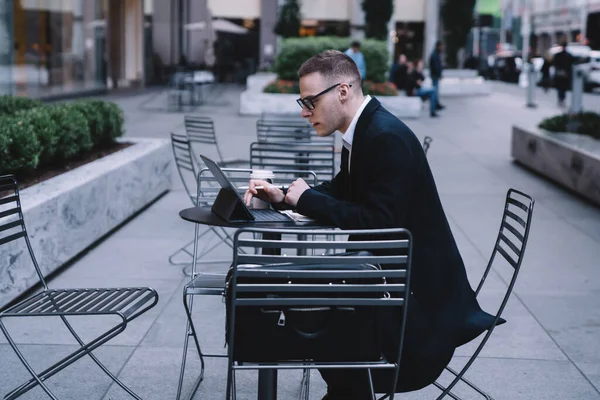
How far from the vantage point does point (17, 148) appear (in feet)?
21.4

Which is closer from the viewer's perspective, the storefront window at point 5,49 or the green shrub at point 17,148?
the green shrub at point 17,148

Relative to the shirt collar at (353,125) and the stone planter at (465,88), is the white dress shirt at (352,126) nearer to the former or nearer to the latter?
the shirt collar at (353,125)

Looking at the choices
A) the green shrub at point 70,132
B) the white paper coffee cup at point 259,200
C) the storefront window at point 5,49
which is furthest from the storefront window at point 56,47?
the white paper coffee cup at point 259,200

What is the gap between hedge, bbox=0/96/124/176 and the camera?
6500 millimetres

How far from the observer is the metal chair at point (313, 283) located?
2709 mm

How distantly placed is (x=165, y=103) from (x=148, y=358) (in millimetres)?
19659

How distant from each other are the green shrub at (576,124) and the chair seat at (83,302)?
8.87 metres

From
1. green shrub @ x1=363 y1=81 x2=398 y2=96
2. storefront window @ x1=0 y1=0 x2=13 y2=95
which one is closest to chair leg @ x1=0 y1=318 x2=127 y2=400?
storefront window @ x1=0 y1=0 x2=13 y2=95

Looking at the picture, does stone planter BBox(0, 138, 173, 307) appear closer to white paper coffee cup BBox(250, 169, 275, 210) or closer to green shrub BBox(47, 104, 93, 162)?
green shrub BBox(47, 104, 93, 162)

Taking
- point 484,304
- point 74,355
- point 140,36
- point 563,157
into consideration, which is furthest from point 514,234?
point 140,36

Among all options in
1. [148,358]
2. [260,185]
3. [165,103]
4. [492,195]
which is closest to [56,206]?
[148,358]

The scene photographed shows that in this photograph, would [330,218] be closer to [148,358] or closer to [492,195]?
[148,358]

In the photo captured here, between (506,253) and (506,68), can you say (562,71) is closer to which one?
(506,68)

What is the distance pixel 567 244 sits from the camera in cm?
759
